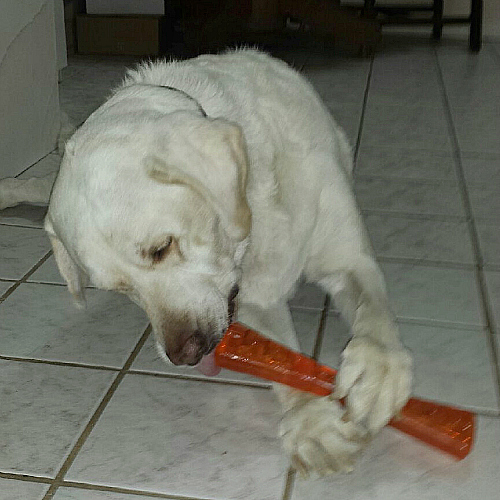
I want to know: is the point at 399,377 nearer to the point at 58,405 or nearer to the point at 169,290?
the point at 169,290

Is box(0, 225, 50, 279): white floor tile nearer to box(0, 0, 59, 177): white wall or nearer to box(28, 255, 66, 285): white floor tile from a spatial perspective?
box(28, 255, 66, 285): white floor tile

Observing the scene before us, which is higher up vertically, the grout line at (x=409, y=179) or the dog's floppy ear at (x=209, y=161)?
the dog's floppy ear at (x=209, y=161)

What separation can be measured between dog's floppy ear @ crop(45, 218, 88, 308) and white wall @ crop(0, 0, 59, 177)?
1.17 m

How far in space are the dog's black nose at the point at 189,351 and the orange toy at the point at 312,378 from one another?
0.11 metres

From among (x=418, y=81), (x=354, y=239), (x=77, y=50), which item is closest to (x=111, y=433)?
(x=354, y=239)

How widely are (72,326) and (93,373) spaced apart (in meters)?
0.23

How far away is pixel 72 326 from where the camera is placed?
67.3 inches

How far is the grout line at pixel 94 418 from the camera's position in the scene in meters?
1.20

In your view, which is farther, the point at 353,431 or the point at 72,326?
the point at 72,326

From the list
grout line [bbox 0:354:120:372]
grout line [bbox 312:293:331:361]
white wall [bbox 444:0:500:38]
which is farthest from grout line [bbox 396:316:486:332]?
white wall [bbox 444:0:500:38]

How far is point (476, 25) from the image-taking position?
5723mm

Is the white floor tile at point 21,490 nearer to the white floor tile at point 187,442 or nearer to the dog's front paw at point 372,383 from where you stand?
the white floor tile at point 187,442

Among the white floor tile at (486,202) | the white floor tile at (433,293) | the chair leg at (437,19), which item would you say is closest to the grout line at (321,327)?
the white floor tile at (433,293)

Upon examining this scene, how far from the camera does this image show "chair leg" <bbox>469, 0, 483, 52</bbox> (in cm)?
570
